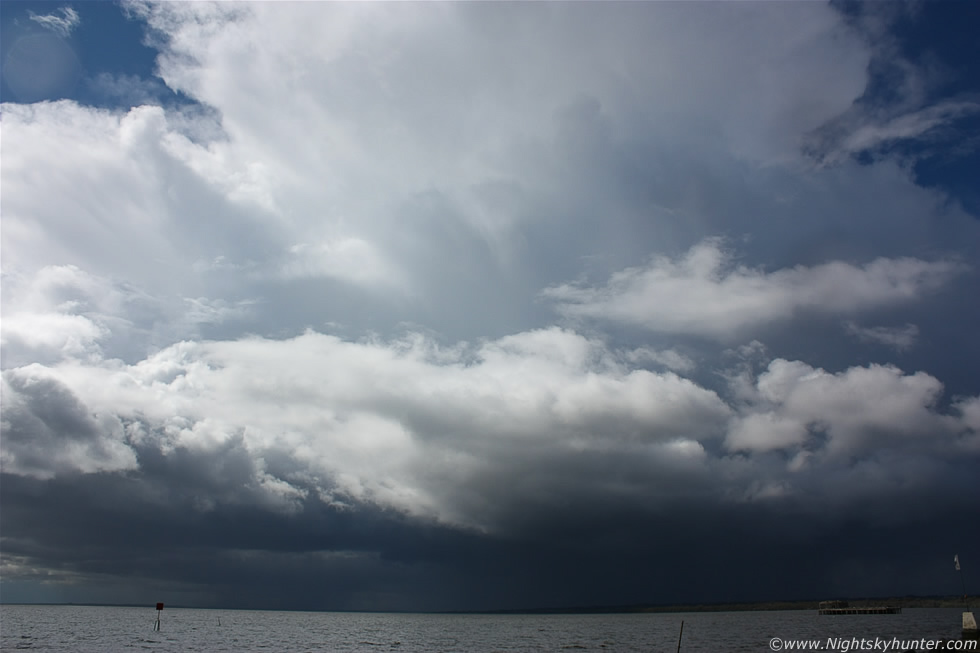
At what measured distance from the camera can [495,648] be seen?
463ft

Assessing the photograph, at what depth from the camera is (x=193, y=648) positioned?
124m

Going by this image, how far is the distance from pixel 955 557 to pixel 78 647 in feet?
508

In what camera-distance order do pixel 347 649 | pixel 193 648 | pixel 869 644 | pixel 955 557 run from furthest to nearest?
pixel 347 649 < pixel 193 648 < pixel 869 644 < pixel 955 557

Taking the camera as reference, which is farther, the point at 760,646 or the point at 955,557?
the point at 760,646

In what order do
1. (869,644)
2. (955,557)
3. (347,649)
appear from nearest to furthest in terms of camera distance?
1. (955,557)
2. (869,644)
3. (347,649)

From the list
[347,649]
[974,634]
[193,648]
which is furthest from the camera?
[347,649]

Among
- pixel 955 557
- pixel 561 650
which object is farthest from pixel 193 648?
pixel 955 557

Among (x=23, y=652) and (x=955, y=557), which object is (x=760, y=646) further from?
(x=23, y=652)

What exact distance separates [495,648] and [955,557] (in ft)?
302

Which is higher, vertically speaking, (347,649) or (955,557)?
(955,557)

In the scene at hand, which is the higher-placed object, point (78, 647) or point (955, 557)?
point (955, 557)

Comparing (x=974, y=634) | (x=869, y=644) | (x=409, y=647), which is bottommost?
(x=409, y=647)

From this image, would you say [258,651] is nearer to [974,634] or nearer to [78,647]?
[78,647]

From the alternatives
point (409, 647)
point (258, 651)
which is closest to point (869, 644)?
point (409, 647)
